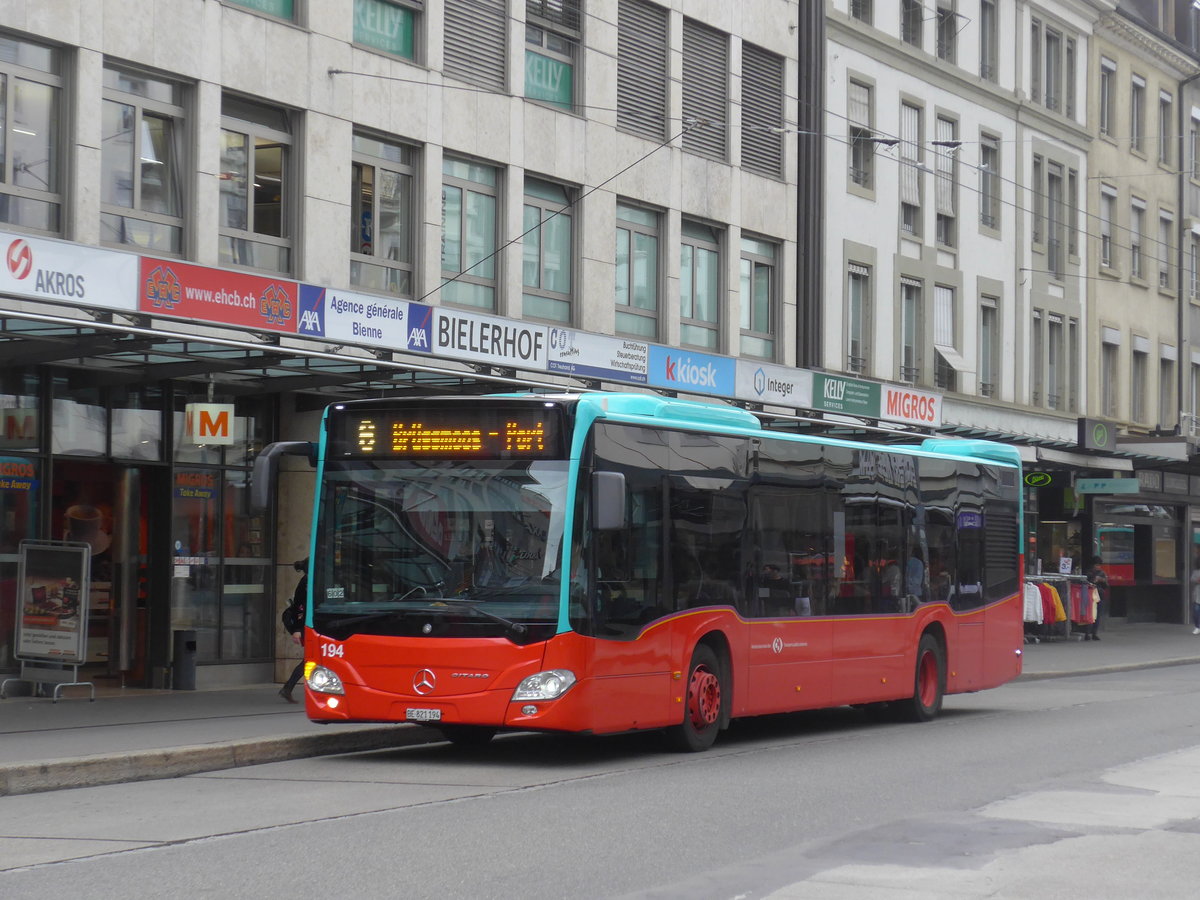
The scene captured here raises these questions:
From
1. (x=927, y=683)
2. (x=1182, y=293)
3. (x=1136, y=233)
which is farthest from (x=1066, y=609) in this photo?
(x=927, y=683)

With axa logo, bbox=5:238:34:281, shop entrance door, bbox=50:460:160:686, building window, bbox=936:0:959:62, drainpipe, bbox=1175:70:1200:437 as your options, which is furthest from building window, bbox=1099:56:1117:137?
axa logo, bbox=5:238:34:281

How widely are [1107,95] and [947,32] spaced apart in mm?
9148

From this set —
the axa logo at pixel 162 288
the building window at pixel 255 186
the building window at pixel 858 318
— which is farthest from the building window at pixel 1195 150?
the axa logo at pixel 162 288

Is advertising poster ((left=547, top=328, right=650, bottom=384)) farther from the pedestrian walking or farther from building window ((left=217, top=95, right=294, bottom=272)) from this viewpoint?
the pedestrian walking

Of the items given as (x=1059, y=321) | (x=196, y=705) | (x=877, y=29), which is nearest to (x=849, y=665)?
(x=196, y=705)

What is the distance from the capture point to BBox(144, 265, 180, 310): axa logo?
16.5 metres

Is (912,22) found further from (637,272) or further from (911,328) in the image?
(637,272)

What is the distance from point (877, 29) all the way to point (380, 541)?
22.4m

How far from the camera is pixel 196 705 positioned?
695 inches

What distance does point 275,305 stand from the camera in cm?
1789

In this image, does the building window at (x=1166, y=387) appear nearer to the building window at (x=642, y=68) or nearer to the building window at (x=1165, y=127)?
the building window at (x=1165, y=127)

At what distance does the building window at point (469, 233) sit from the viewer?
75.9 ft

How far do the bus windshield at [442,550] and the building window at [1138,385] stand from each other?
34.3 meters

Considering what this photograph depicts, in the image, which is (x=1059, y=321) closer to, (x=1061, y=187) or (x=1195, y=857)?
(x=1061, y=187)
